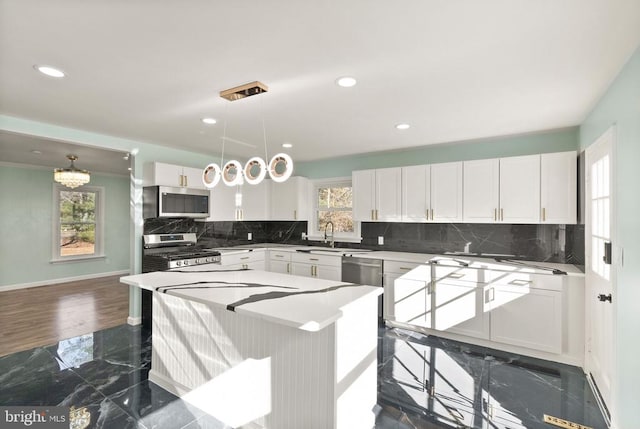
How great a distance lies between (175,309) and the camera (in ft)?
8.06

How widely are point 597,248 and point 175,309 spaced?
11.3 ft

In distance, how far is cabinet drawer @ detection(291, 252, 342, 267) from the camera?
447 centimetres

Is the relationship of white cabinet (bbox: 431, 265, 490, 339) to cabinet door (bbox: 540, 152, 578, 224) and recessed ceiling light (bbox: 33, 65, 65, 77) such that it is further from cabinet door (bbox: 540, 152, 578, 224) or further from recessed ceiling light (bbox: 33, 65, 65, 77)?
recessed ceiling light (bbox: 33, 65, 65, 77)

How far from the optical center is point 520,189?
3.44m

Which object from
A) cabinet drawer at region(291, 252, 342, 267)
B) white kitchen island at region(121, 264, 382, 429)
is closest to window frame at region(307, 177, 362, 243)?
cabinet drawer at region(291, 252, 342, 267)

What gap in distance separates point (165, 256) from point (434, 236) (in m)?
3.52

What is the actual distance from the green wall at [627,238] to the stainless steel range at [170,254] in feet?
13.4

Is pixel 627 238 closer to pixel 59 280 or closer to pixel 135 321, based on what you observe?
pixel 135 321

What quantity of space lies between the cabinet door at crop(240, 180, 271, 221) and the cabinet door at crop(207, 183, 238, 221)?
0.59 feet

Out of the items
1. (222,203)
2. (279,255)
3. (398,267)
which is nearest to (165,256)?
(222,203)

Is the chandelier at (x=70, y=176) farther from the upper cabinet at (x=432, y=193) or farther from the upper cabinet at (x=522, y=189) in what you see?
the upper cabinet at (x=522, y=189)

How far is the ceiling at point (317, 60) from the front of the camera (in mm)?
1498

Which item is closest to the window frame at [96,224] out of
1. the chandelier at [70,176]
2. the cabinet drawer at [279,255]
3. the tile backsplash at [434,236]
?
the chandelier at [70,176]

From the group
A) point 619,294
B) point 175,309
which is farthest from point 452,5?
point 175,309
